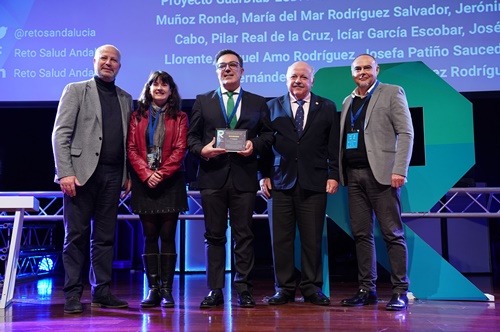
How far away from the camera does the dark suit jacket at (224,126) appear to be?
2.97m

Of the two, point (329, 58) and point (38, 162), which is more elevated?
point (329, 58)

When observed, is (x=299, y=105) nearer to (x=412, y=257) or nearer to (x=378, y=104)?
(x=378, y=104)

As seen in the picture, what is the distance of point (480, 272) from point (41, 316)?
457cm

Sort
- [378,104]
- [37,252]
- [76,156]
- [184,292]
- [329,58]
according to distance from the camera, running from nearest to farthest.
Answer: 1. [76,156]
2. [378,104]
3. [184,292]
4. [329,58]
5. [37,252]

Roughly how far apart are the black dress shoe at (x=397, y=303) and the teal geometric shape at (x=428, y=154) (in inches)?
20.2

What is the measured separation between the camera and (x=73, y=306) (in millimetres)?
2779

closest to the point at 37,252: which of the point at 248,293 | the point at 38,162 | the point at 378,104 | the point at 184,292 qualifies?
the point at 38,162

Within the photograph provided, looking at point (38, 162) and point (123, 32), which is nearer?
point (123, 32)

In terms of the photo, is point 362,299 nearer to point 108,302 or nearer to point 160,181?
point 160,181

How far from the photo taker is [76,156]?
2887mm

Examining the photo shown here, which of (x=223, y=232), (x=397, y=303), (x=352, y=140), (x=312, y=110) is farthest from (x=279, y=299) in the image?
(x=312, y=110)

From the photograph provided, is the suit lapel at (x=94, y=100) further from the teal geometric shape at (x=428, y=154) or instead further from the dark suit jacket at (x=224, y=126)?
the teal geometric shape at (x=428, y=154)

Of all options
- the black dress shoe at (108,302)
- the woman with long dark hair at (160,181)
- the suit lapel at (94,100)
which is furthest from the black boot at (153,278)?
the suit lapel at (94,100)

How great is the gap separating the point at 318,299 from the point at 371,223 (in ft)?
1.84
